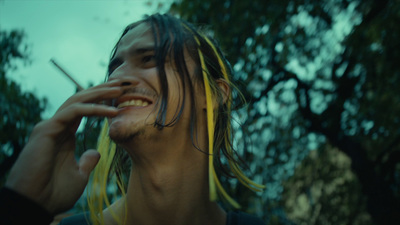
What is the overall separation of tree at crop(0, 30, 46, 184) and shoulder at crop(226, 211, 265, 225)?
20.8 feet

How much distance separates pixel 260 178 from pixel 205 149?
19.5 ft

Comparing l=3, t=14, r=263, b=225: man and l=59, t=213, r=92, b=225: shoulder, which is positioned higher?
l=3, t=14, r=263, b=225: man

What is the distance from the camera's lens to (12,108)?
7.14 metres

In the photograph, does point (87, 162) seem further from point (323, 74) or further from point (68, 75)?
point (323, 74)

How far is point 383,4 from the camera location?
5.58m

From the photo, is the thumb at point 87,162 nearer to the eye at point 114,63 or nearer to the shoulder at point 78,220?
the shoulder at point 78,220

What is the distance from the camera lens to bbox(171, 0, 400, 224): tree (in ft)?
18.6

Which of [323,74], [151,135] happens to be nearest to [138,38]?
[151,135]

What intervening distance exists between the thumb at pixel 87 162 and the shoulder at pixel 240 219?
1076mm

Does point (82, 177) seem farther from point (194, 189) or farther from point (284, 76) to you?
point (284, 76)

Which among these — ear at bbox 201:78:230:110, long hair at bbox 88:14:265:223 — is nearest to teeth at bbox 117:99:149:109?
long hair at bbox 88:14:265:223

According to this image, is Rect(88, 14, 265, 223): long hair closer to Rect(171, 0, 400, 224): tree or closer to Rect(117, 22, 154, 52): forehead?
Rect(117, 22, 154, 52): forehead

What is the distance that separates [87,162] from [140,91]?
514 millimetres

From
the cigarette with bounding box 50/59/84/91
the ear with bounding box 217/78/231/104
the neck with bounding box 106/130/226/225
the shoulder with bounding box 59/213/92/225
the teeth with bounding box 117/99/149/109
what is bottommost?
the shoulder with bounding box 59/213/92/225
